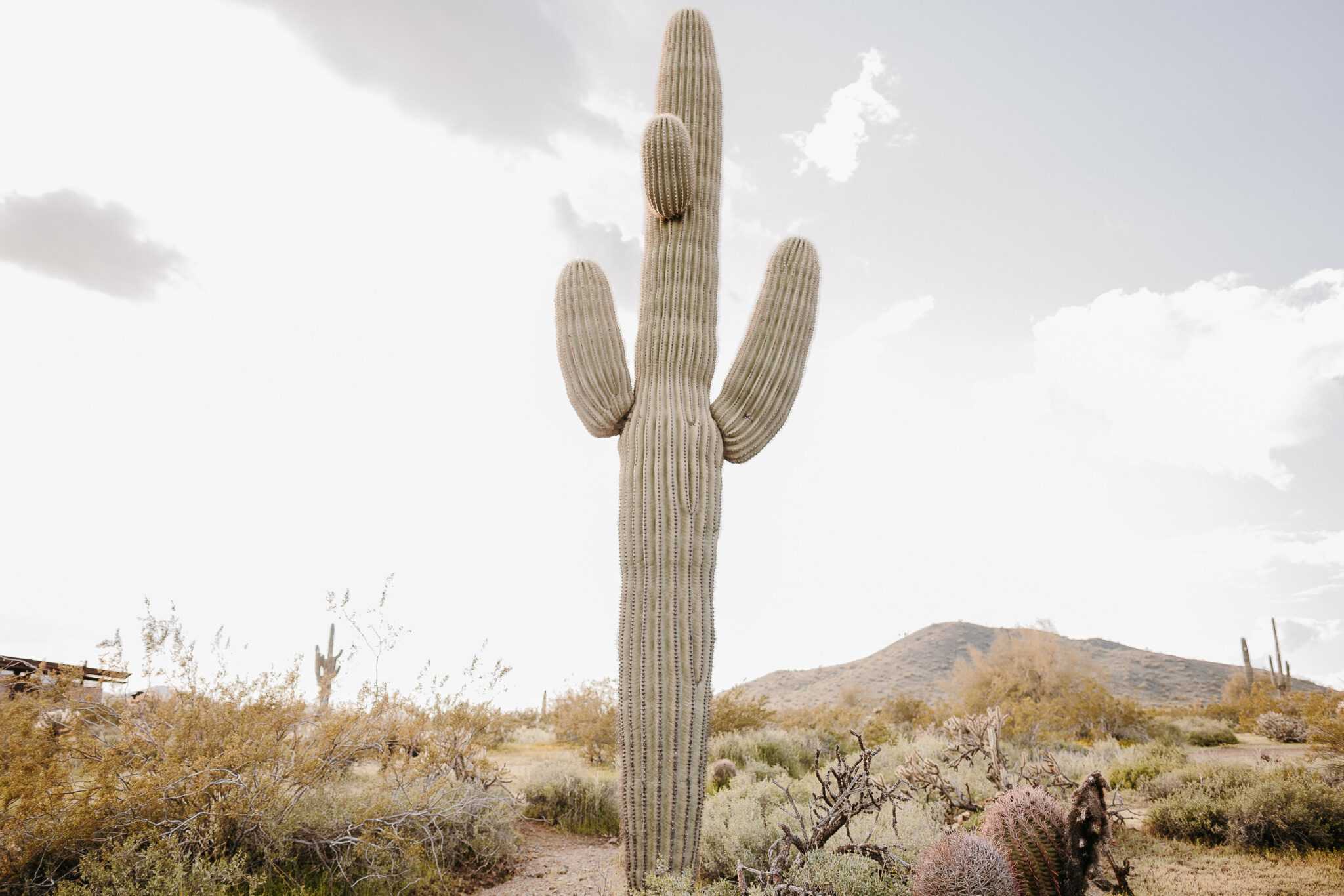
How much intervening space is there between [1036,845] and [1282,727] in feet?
44.6

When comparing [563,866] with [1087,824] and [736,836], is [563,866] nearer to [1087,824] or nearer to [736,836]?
[736,836]

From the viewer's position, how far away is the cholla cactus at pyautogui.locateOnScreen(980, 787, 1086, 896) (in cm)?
424

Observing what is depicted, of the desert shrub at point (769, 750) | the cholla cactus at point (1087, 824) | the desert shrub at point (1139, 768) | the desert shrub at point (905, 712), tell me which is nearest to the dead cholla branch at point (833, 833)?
the cholla cactus at point (1087, 824)

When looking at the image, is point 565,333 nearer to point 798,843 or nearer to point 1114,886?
point 798,843

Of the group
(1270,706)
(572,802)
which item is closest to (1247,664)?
(1270,706)

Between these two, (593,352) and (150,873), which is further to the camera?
(593,352)

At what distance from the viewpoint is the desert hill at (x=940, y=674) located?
103 ft

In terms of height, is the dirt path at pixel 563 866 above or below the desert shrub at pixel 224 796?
below

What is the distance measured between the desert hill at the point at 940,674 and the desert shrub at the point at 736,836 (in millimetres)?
22361

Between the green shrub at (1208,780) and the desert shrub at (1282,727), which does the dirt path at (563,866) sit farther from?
the desert shrub at (1282,727)

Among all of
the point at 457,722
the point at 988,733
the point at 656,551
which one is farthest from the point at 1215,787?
the point at 457,722

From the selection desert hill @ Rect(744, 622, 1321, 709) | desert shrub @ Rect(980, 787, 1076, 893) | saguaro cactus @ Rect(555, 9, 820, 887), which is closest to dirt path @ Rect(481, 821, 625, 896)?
saguaro cactus @ Rect(555, 9, 820, 887)

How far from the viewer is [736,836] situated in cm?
580

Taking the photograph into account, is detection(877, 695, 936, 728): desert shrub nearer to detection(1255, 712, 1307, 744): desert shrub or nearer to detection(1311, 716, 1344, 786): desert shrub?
detection(1255, 712, 1307, 744): desert shrub
